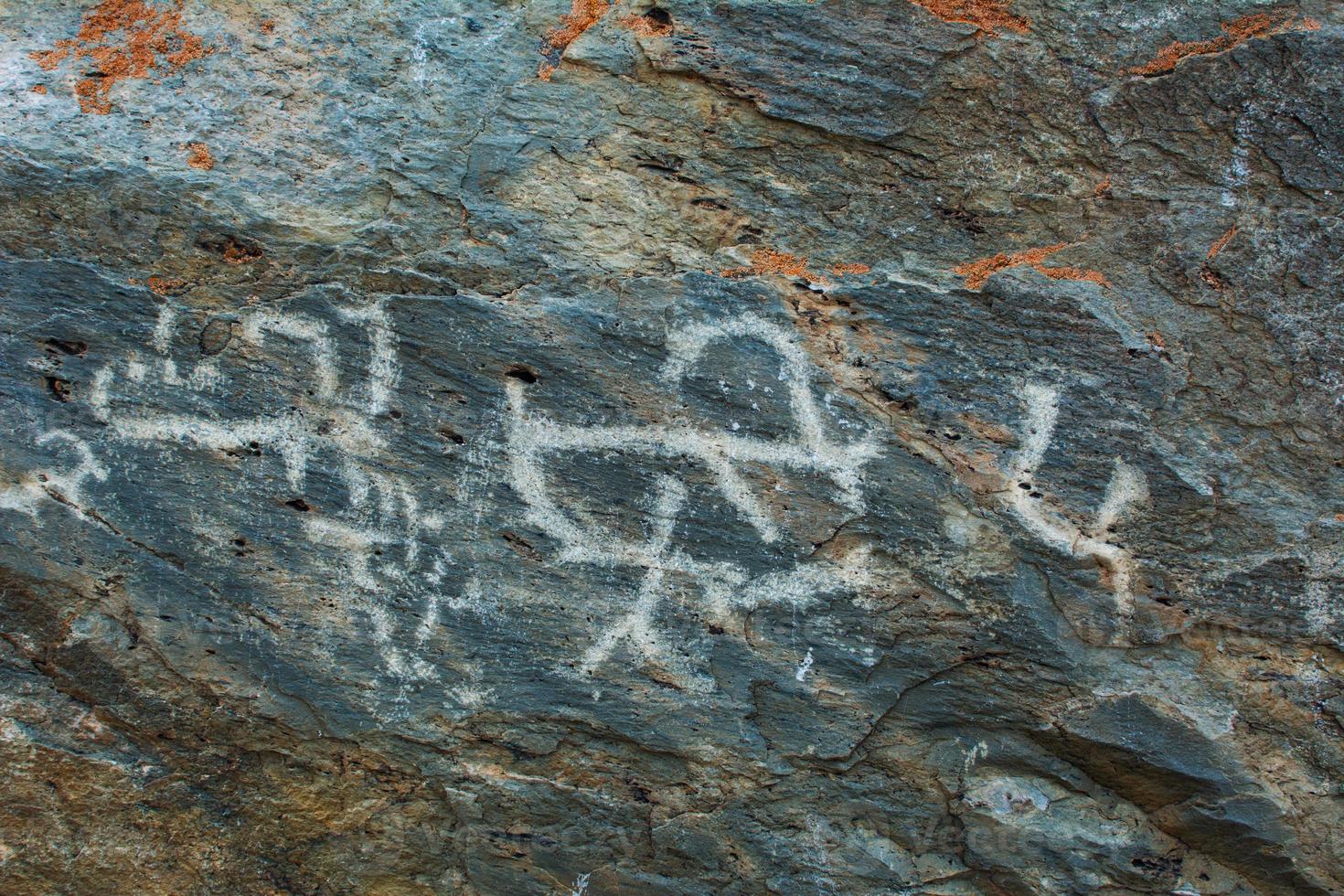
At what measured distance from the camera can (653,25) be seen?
2266 mm

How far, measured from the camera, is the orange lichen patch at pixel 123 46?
227cm

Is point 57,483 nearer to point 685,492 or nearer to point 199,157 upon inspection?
point 199,157

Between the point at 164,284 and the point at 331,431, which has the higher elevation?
the point at 164,284

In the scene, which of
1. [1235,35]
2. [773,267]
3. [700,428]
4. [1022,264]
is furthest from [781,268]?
[1235,35]

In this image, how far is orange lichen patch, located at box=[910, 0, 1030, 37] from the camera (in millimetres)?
2193

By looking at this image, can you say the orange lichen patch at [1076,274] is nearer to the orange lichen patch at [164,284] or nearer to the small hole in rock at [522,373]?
the small hole in rock at [522,373]

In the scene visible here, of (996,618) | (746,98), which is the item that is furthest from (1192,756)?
(746,98)

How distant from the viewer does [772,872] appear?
231 centimetres

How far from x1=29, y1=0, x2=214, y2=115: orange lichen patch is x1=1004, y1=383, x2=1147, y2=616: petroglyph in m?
2.00

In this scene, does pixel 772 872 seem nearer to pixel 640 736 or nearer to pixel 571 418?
pixel 640 736

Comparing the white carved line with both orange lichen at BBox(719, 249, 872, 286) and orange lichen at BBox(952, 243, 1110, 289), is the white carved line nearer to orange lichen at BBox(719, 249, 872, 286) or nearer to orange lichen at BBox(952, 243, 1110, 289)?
orange lichen at BBox(719, 249, 872, 286)

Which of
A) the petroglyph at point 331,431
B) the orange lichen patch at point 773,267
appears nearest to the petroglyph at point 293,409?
the petroglyph at point 331,431

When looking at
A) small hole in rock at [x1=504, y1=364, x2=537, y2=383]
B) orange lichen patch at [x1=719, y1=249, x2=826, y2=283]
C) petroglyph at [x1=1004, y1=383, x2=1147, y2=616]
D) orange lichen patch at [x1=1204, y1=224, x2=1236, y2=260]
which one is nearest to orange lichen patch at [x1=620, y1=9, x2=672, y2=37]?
orange lichen patch at [x1=719, y1=249, x2=826, y2=283]

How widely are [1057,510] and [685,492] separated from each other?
2.62ft
